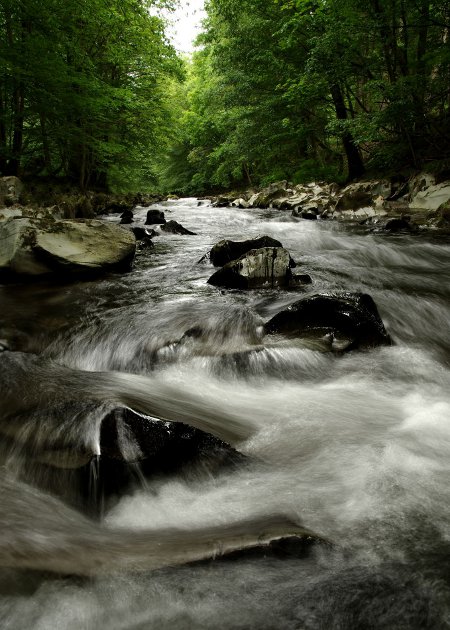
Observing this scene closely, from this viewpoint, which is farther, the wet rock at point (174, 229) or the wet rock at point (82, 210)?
the wet rock at point (82, 210)

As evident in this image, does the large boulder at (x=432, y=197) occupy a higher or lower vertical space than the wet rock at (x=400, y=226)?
higher

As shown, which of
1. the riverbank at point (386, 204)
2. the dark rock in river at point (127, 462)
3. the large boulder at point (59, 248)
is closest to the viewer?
the dark rock in river at point (127, 462)

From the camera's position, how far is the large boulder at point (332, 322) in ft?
11.7

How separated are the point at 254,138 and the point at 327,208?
21.5 ft

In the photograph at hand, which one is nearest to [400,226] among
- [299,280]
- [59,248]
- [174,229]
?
[299,280]

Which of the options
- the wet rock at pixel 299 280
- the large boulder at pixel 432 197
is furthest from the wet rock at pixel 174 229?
the large boulder at pixel 432 197

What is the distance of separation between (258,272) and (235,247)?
1.31m

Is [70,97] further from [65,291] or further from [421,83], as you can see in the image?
[421,83]

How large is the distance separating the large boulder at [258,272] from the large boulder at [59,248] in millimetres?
1877

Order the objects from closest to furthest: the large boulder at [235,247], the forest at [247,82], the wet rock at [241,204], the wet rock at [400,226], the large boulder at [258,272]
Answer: the large boulder at [258,272] < the large boulder at [235,247] < the wet rock at [400,226] < the forest at [247,82] < the wet rock at [241,204]

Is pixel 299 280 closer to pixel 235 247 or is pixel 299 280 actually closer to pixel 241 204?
pixel 235 247

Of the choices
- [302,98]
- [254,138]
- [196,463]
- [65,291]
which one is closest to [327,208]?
[302,98]

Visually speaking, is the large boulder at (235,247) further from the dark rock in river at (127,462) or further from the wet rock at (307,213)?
the wet rock at (307,213)

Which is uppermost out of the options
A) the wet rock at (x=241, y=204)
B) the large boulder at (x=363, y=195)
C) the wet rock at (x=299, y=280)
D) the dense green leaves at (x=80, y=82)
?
the dense green leaves at (x=80, y=82)
